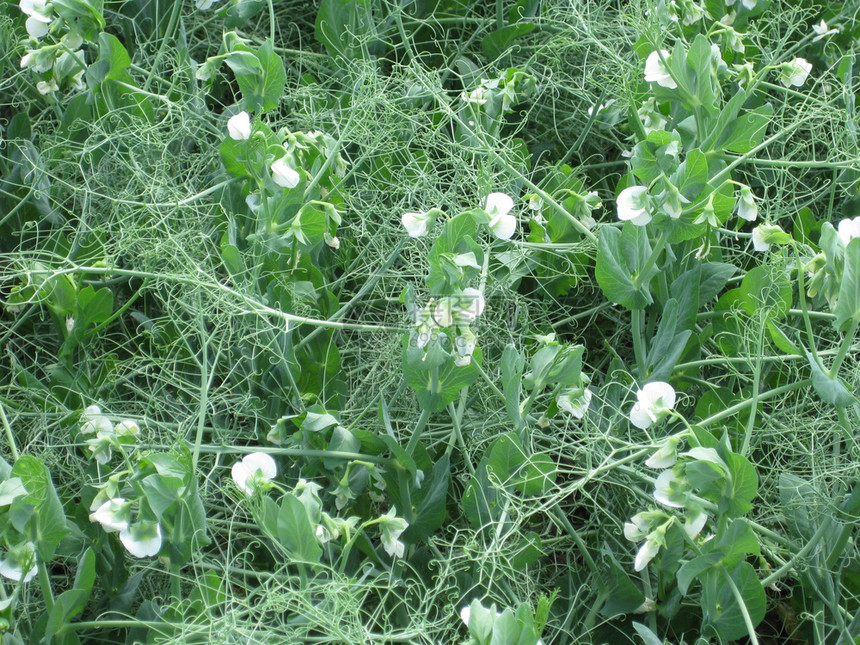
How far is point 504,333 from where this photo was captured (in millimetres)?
1161

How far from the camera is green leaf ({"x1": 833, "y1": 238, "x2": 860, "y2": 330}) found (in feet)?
2.73

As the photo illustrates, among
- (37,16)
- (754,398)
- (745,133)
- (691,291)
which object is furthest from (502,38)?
(754,398)

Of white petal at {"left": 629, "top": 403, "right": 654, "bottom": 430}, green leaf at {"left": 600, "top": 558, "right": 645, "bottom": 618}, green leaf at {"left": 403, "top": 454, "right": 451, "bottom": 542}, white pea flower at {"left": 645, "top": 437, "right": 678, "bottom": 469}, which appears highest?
white pea flower at {"left": 645, "top": 437, "right": 678, "bottom": 469}

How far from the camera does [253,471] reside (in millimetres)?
886

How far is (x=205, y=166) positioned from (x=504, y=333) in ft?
1.74

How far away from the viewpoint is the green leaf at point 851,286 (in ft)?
2.73

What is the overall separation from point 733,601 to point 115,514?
0.64 metres

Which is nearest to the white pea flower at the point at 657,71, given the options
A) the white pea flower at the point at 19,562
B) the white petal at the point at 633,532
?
the white petal at the point at 633,532

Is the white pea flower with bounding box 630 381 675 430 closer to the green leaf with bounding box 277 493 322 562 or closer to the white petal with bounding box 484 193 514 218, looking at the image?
the white petal with bounding box 484 193 514 218

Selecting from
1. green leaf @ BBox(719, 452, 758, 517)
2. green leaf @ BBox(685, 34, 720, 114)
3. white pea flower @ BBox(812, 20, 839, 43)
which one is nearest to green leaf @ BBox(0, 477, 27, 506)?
green leaf @ BBox(719, 452, 758, 517)

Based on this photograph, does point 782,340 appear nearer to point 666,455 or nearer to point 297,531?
point 666,455

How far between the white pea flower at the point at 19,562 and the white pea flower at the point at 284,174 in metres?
0.50

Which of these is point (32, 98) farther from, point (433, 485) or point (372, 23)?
point (433, 485)

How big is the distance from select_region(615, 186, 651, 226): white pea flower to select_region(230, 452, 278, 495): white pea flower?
19.2 inches
